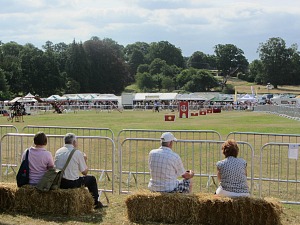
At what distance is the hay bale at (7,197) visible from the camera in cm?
911

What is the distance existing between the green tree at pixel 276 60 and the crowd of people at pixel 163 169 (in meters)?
146

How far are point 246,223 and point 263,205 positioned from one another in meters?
0.41

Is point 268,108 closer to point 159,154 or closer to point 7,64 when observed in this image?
point 159,154

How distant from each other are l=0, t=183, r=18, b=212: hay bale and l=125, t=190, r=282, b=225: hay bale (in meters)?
2.20

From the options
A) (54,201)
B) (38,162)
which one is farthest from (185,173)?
(38,162)

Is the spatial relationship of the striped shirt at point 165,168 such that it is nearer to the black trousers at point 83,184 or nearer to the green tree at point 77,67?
the black trousers at point 83,184

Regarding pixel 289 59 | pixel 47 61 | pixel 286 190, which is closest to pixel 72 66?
pixel 47 61

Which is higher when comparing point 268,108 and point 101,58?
point 101,58

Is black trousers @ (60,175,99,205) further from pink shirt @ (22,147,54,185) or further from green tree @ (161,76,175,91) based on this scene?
green tree @ (161,76,175,91)

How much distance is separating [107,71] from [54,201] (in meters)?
126

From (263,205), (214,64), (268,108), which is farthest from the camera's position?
(214,64)

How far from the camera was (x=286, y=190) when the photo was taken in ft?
37.3

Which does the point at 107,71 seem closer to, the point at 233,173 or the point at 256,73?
the point at 256,73

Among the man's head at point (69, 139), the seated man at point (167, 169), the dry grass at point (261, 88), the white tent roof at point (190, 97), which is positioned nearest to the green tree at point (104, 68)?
the dry grass at point (261, 88)
